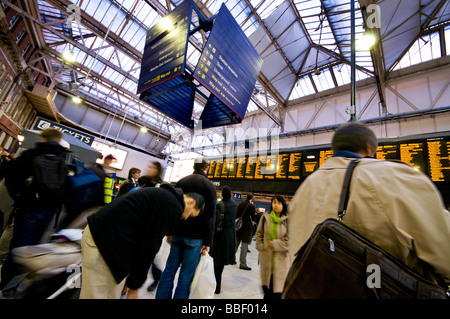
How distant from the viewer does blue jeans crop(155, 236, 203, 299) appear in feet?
6.67

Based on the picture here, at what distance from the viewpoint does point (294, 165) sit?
756 centimetres

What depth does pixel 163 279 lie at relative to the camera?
208 cm

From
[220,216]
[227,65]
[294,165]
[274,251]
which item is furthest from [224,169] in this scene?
[274,251]

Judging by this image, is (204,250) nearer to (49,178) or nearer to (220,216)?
(220,216)

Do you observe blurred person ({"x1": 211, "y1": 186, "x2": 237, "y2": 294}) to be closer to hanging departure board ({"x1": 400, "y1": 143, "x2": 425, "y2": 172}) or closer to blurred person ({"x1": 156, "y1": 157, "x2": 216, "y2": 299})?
blurred person ({"x1": 156, "y1": 157, "x2": 216, "y2": 299})

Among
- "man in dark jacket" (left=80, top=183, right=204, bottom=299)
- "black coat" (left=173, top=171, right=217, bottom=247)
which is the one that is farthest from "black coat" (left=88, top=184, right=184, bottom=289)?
"black coat" (left=173, top=171, right=217, bottom=247)

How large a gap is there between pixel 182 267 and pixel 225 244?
98 centimetres

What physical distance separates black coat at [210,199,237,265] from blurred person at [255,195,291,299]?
58cm

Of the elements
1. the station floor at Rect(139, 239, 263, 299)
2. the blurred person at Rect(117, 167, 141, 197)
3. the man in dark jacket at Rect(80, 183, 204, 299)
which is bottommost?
the station floor at Rect(139, 239, 263, 299)

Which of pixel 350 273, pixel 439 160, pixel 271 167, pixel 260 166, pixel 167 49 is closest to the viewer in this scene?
pixel 350 273

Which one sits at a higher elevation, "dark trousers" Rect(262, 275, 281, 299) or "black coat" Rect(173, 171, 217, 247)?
"black coat" Rect(173, 171, 217, 247)

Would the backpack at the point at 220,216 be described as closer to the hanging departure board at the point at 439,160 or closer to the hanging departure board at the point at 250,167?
the hanging departure board at the point at 250,167

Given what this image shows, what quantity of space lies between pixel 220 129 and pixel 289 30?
8.71 meters

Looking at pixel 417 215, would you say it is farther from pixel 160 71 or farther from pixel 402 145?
pixel 402 145
